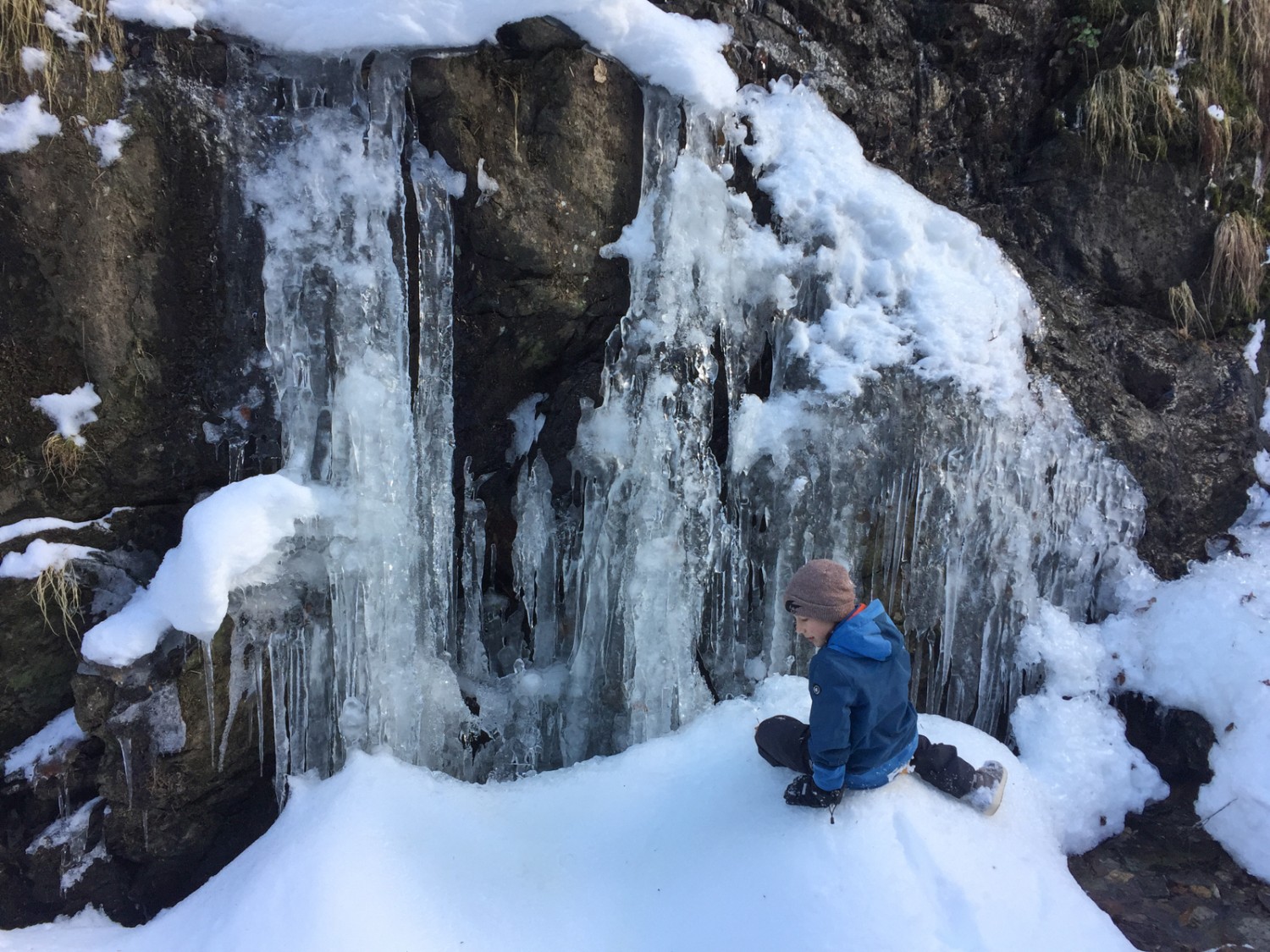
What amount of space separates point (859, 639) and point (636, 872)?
1215 millimetres

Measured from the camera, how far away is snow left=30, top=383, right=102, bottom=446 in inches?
134

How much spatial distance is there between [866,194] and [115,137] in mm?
3711

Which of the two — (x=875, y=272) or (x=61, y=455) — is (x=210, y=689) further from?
(x=875, y=272)

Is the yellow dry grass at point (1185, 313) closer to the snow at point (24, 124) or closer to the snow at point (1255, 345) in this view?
the snow at point (1255, 345)

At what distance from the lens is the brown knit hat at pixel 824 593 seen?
2.58 m

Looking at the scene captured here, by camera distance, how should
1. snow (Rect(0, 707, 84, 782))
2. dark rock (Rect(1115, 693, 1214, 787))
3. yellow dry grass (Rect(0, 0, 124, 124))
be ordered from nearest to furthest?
yellow dry grass (Rect(0, 0, 124, 124)) → snow (Rect(0, 707, 84, 782)) → dark rock (Rect(1115, 693, 1214, 787))

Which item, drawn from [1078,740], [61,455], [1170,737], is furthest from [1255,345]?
[61,455]

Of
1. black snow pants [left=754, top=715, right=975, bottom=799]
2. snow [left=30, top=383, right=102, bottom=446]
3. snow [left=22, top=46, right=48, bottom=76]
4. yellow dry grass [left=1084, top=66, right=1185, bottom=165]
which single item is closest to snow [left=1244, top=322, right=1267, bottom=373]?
yellow dry grass [left=1084, top=66, right=1185, bottom=165]

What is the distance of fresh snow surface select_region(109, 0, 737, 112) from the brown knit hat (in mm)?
2664

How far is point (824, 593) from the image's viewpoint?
258cm

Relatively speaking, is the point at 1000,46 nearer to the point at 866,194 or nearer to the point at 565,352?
the point at 866,194

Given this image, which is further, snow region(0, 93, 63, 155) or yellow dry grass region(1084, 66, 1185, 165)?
yellow dry grass region(1084, 66, 1185, 165)

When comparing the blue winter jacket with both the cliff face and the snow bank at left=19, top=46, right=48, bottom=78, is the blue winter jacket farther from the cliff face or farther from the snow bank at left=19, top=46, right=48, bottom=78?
the snow bank at left=19, top=46, right=48, bottom=78

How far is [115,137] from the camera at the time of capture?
3.31m
